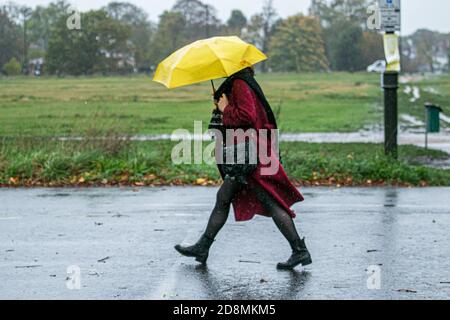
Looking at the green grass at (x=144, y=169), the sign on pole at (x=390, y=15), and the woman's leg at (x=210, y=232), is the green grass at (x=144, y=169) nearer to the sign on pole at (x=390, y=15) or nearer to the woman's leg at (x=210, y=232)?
the sign on pole at (x=390, y=15)

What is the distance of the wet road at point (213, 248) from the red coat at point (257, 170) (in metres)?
0.51

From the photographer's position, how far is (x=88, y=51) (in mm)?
20047

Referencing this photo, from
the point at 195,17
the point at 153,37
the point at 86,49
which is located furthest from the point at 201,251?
the point at 195,17

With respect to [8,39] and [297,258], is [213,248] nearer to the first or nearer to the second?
[297,258]

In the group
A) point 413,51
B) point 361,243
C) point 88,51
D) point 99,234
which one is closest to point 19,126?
point 88,51

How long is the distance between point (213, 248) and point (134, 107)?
24330 mm

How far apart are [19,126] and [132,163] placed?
14.5 feet

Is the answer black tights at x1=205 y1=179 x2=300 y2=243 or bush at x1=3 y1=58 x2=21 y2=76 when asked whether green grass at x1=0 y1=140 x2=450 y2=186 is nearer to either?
black tights at x1=205 y1=179 x2=300 y2=243

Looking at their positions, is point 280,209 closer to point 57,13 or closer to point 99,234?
point 99,234

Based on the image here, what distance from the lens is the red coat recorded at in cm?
729

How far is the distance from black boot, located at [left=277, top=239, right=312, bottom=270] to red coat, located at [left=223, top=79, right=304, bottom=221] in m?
0.28

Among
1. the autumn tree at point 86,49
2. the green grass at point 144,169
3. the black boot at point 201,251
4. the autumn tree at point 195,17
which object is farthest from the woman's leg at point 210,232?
the autumn tree at point 195,17

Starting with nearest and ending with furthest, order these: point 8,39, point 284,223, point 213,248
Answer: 1. point 284,223
2. point 213,248
3. point 8,39

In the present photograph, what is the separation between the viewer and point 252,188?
7555 millimetres
